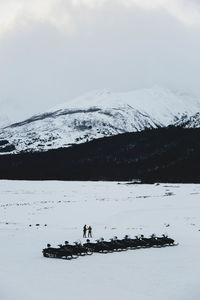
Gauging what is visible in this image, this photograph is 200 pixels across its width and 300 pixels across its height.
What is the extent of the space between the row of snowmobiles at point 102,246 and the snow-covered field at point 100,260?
95cm

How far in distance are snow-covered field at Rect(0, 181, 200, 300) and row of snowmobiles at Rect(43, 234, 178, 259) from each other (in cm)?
Answer: 95

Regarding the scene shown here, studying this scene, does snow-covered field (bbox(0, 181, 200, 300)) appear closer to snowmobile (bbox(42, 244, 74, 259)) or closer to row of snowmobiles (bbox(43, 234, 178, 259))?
snowmobile (bbox(42, 244, 74, 259))

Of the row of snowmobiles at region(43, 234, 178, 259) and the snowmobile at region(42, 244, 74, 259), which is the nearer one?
the snowmobile at region(42, 244, 74, 259)

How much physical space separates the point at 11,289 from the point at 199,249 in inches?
765

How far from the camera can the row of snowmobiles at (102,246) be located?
3659 cm

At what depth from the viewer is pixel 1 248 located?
3978cm

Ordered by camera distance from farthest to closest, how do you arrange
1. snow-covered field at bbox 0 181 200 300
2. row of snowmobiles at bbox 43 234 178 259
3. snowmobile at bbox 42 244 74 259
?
row of snowmobiles at bbox 43 234 178 259 → snowmobile at bbox 42 244 74 259 → snow-covered field at bbox 0 181 200 300

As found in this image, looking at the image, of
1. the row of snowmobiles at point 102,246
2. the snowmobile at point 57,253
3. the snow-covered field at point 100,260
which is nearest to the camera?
the snow-covered field at point 100,260

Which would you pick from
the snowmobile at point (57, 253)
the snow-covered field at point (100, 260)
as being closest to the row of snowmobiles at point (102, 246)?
the snowmobile at point (57, 253)

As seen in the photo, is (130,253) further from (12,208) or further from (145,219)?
(12,208)

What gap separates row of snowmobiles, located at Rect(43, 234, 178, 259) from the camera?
3659 centimetres

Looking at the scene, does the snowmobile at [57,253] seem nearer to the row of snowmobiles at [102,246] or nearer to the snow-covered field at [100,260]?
the row of snowmobiles at [102,246]

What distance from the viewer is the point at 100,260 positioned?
36.2 meters

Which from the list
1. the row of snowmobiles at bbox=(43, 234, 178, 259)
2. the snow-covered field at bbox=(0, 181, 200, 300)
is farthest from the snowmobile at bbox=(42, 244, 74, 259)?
the snow-covered field at bbox=(0, 181, 200, 300)
